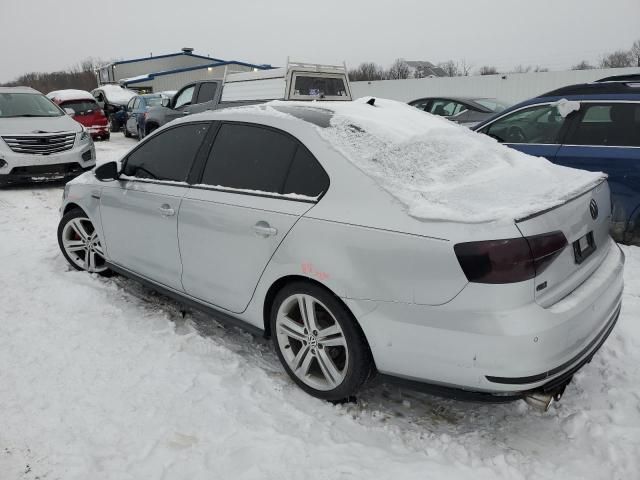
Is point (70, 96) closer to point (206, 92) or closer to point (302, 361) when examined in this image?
point (206, 92)

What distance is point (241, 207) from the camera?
9.72 feet

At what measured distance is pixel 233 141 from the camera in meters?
3.24

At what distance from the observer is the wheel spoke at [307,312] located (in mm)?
2703

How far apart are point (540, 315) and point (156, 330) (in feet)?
8.70

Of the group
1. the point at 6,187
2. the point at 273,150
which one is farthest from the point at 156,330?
the point at 6,187

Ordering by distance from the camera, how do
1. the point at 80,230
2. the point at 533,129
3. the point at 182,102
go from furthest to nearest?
1. the point at 182,102
2. the point at 533,129
3. the point at 80,230

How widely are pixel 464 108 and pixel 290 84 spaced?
3.67m

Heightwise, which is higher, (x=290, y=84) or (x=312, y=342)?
(x=290, y=84)

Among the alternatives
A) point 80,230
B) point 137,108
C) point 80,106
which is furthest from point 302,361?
point 137,108

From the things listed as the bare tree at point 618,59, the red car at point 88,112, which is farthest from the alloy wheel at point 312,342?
the bare tree at point 618,59

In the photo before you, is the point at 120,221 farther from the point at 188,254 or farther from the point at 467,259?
the point at 467,259

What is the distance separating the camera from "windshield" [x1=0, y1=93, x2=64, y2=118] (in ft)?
29.9

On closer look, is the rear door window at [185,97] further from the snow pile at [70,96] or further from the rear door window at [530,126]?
the rear door window at [530,126]

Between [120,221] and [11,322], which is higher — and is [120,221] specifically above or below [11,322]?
above
